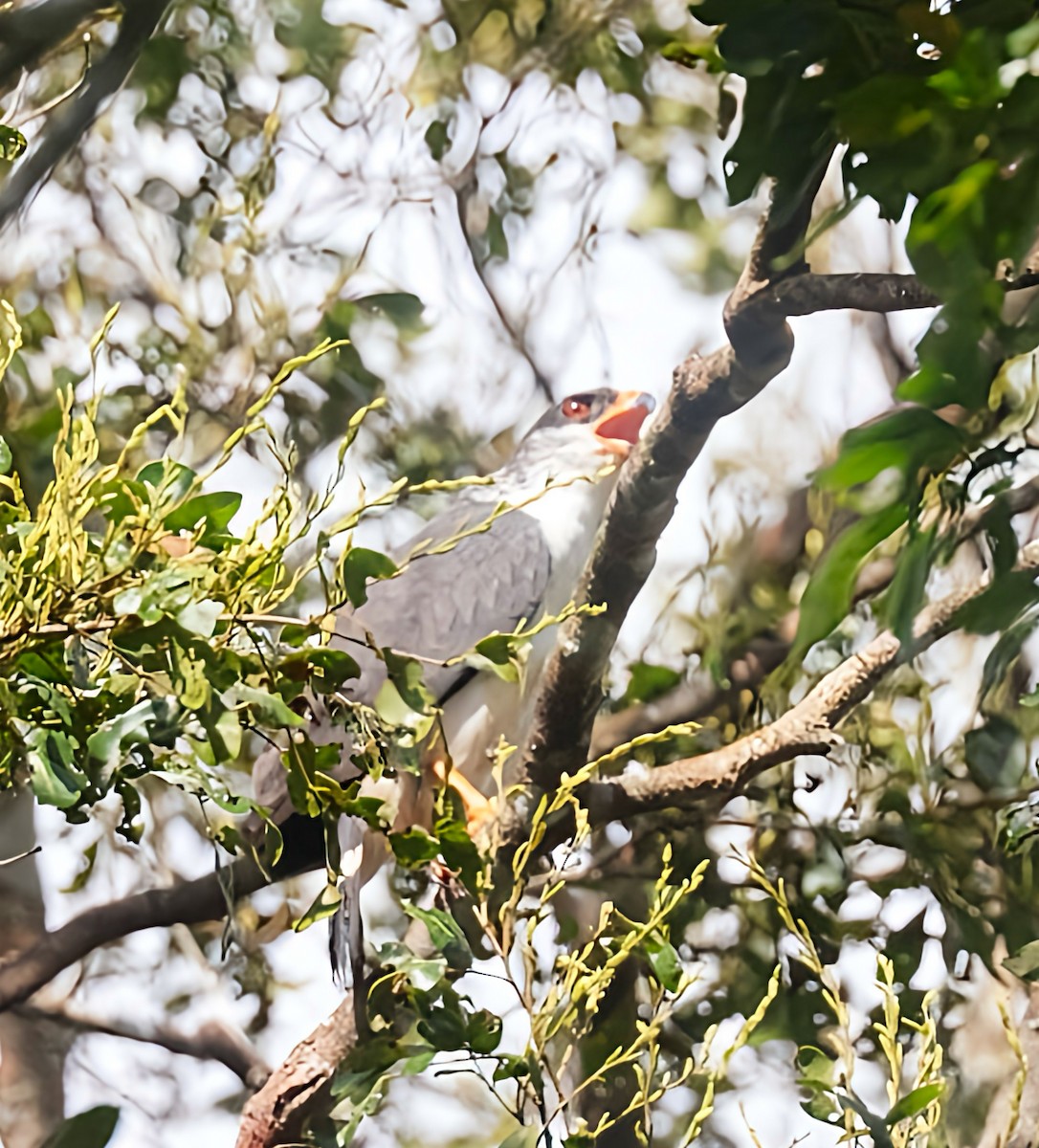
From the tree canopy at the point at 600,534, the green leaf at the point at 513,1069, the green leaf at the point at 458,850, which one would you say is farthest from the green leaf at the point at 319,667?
the green leaf at the point at 513,1069

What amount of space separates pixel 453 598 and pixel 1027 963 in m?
0.39

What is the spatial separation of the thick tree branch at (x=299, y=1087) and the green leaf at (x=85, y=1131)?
0.24ft

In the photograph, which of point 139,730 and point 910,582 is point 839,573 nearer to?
point 910,582

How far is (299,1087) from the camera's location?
28.1 inches

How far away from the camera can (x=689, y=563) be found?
0.79 meters

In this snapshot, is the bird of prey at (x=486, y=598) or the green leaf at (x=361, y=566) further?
the bird of prey at (x=486, y=598)

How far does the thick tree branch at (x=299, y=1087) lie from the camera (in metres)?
0.71

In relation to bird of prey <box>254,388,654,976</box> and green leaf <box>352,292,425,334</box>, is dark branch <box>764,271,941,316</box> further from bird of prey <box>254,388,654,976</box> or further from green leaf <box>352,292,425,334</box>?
green leaf <box>352,292,425,334</box>

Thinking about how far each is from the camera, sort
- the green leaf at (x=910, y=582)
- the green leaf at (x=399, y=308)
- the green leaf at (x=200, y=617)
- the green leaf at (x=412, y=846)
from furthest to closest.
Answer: the green leaf at (x=399, y=308) → the green leaf at (x=910, y=582) → the green leaf at (x=412, y=846) → the green leaf at (x=200, y=617)

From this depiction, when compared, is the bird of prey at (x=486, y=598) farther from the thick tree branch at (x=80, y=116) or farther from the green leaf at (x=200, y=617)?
the thick tree branch at (x=80, y=116)

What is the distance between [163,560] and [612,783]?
35 cm

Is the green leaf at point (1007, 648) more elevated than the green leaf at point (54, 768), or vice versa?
the green leaf at point (54, 768)

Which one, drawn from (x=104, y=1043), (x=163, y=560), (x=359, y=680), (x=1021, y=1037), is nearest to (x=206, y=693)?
(x=163, y=560)

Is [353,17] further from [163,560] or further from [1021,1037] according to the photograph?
[1021,1037]
